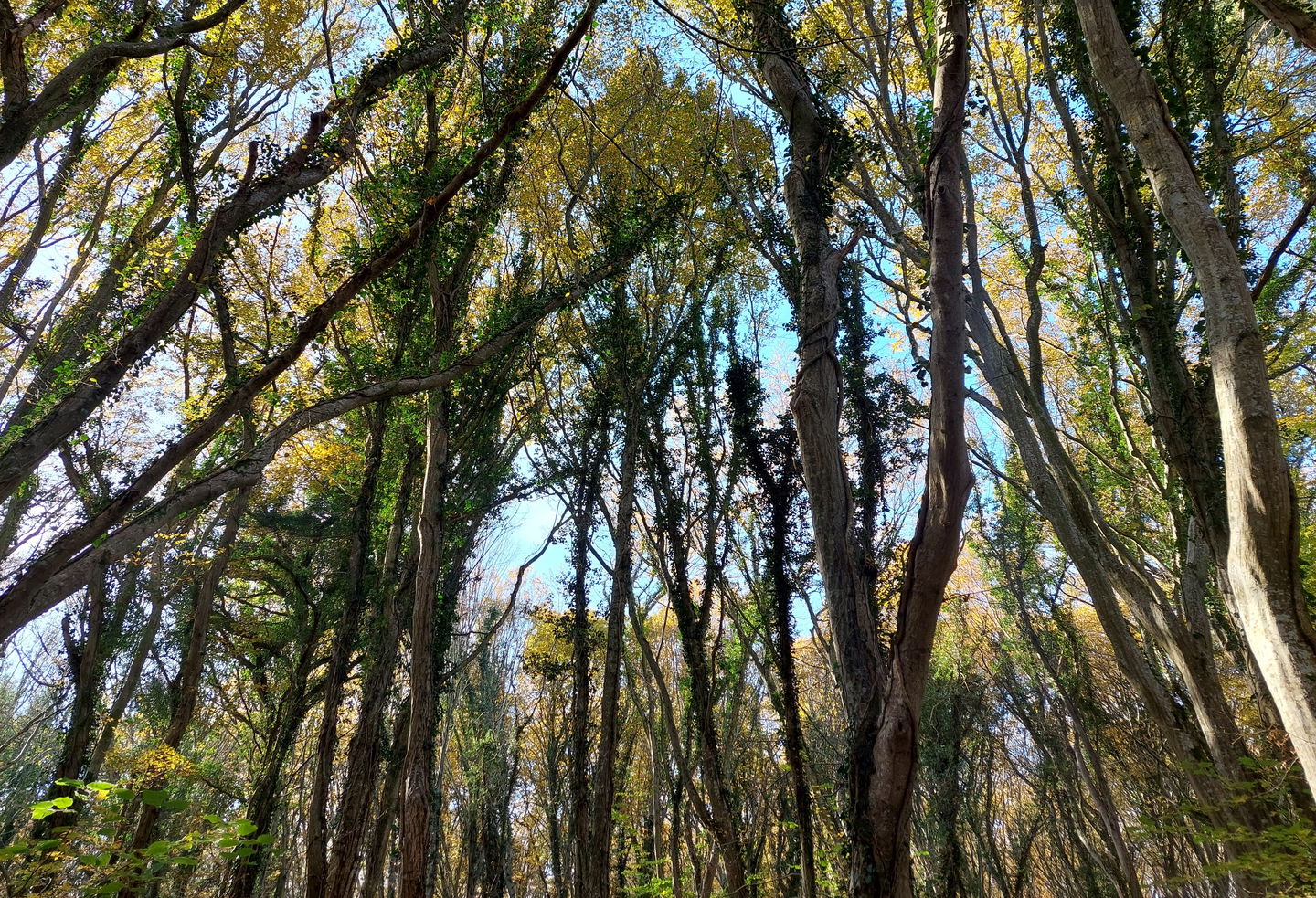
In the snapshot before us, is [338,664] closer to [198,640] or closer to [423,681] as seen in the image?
[423,681]

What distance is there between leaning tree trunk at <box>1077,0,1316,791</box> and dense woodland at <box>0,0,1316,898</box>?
0.05ft

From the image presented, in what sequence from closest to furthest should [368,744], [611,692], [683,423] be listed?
[368,744] < [611,692] < [683,423]

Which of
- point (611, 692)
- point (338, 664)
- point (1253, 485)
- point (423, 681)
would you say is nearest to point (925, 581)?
point (1253, 485)

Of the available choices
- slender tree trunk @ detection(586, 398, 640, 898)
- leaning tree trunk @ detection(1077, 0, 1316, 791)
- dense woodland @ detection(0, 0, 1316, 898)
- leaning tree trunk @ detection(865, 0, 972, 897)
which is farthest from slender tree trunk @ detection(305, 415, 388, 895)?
leaning tree trunk @ detection(1077, 0, 1316, 791)

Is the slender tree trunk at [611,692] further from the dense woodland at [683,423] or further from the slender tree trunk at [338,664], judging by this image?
the slender tree trunk at [338,664]

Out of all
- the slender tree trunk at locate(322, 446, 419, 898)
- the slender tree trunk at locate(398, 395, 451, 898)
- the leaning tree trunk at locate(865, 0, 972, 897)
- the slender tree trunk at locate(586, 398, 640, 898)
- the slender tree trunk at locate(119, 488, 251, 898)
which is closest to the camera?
the leaning tree trunk at locate(865, 0, 972, 897)

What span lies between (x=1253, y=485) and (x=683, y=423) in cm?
748

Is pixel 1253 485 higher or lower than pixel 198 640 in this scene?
lower

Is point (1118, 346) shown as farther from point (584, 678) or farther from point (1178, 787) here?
point (584, 678)

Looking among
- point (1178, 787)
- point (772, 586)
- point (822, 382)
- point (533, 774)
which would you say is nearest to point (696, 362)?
point (772, 586)

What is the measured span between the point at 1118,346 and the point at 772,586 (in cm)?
438

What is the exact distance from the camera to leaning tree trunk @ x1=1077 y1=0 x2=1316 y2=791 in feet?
6.39

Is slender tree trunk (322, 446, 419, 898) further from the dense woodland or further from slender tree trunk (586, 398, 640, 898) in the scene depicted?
slender tree trunk (586, 398, 640, 898)

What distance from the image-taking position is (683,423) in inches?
368
